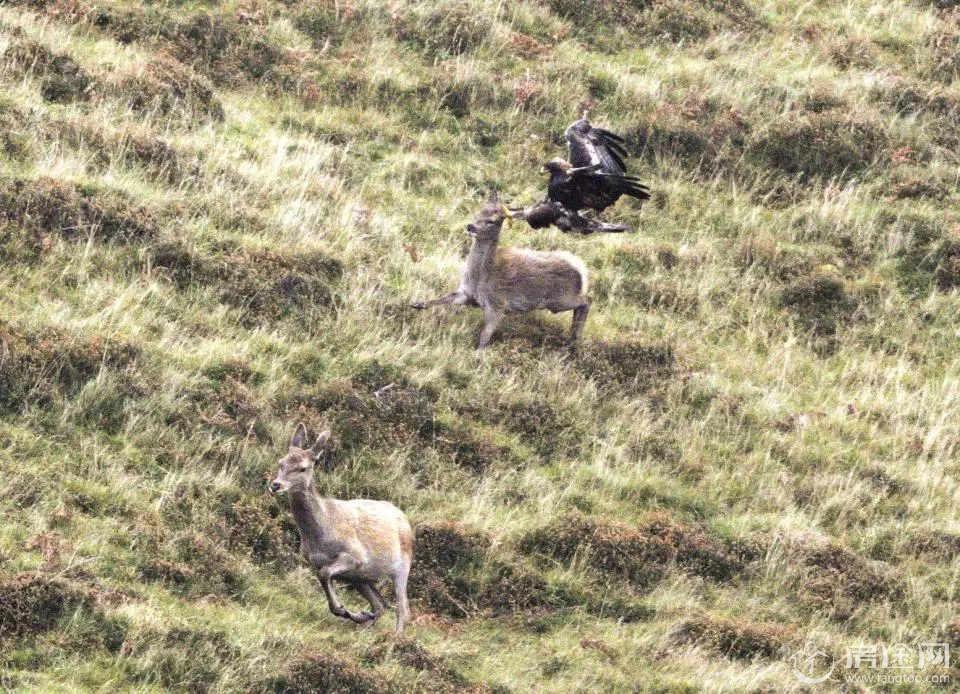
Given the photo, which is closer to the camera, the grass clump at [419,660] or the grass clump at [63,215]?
the grass clump at [419,660]

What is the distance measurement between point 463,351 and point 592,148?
9.27 feet

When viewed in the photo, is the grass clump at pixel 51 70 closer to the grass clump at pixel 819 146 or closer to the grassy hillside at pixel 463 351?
the grassy hillside at pixel 463 351

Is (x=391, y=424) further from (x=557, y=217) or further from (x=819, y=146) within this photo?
(x=819, y=146)

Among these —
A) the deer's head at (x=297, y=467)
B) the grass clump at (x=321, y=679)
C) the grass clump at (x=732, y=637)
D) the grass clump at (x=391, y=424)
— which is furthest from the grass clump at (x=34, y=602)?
the grass clump at (x=732, y=637)

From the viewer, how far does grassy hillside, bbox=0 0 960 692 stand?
13641 millimetres

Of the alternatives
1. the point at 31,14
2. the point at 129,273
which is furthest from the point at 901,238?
the point at 31,14

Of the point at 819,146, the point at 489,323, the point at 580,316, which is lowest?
the point at 489,323

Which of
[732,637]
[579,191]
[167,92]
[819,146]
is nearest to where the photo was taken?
[732,637]

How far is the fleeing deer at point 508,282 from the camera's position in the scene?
18.3 meters

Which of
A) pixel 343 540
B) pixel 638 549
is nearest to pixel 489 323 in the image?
pixel 638 549

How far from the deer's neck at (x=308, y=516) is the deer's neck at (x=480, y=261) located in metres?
5.61

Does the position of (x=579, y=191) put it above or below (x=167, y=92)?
above

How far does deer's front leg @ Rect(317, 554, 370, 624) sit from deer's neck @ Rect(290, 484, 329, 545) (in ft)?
0.85

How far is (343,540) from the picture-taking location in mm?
13383
